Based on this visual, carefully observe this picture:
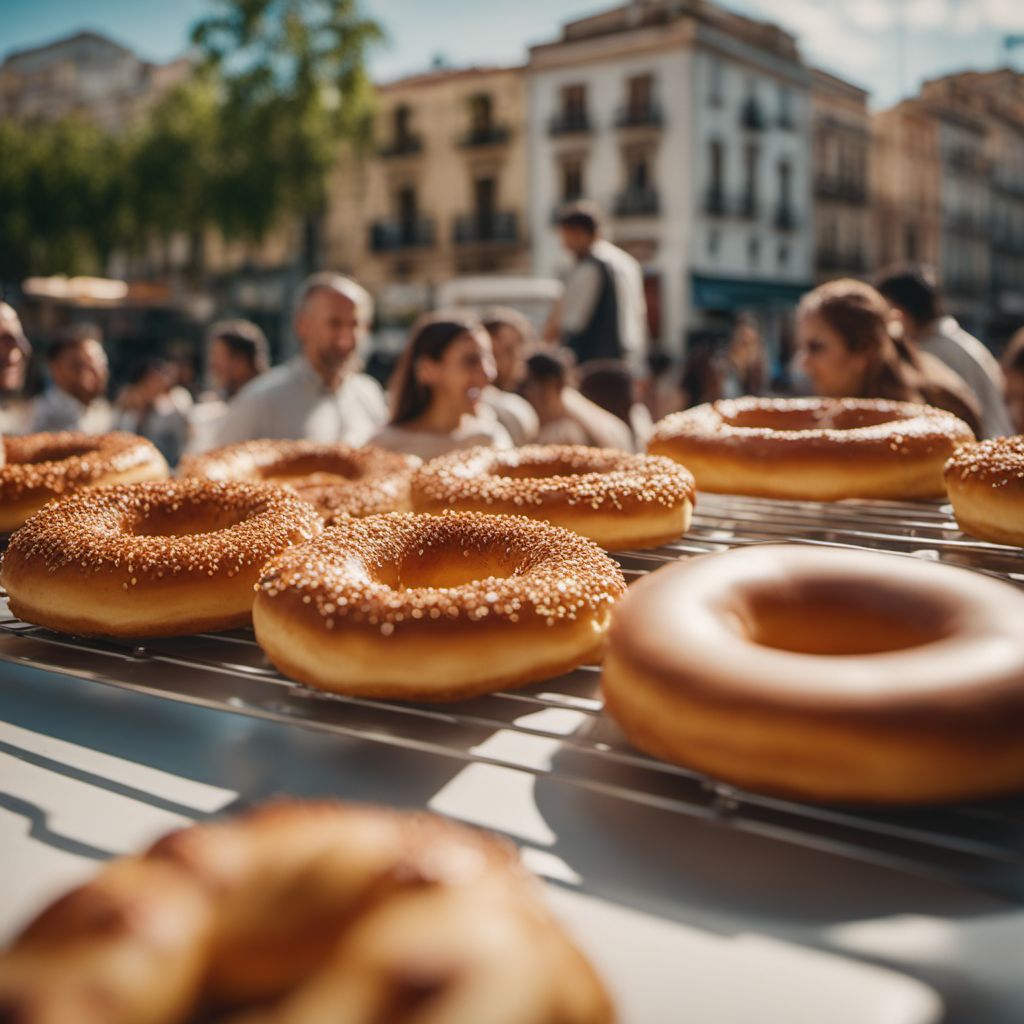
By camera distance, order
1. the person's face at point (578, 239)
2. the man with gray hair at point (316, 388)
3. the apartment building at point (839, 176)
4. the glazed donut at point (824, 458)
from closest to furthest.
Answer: the glazed donut at point (824, 458)
the man with gray hair at point (316, 388)
the person's face at point (578, 239)
the apartment building at point (839, 176)

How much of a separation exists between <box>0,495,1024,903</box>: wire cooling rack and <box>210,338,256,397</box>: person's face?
4.27 meters

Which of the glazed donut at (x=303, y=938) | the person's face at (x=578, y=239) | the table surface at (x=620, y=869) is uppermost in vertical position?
the person's face at (x=578, y=239)

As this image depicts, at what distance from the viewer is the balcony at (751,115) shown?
2473 cm

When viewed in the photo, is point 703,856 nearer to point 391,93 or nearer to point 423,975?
point 423,975

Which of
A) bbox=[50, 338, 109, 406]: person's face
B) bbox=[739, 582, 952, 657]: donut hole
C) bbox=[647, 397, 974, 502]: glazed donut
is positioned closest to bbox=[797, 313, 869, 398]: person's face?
bbox=[647, 397, 974, 502]: glazed donut

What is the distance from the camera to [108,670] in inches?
55.0

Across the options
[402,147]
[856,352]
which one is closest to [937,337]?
[856,352]

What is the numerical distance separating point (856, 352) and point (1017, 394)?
1034mm

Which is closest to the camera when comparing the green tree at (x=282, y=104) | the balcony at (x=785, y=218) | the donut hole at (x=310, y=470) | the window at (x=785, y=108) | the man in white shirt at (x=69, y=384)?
the donut hole at (x=310, y=470)

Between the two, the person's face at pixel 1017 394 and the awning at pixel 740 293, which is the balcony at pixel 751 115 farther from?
the person's face at pixel 1017 394

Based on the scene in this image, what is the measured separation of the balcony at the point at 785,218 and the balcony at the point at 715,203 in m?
2.18

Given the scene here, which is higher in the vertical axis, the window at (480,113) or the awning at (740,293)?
the window at (480,113)

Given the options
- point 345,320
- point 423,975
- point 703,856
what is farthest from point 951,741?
point 345,320

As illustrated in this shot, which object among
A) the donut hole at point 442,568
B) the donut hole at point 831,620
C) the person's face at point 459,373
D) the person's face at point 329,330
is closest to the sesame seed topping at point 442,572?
the donut hole at point 442,568
